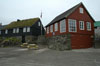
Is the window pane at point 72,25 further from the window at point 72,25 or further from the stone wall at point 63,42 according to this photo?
the stone wall at point 63,42

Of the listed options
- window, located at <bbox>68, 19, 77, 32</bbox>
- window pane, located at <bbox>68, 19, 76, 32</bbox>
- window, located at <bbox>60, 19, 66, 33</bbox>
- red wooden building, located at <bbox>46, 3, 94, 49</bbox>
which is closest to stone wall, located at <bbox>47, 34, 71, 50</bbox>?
red wooden building, located at <bbox>46, 3, 94, 49</bbox>

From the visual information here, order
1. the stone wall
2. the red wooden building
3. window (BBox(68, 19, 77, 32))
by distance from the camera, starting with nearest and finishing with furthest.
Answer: the stone wall < the red wooden building < window (BBox(68, 19, 77, 32))

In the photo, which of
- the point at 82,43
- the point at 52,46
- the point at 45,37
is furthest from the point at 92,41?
the point at 45,37

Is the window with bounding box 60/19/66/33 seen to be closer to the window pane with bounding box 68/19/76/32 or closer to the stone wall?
the window pane with bounding box 68/19/76/32

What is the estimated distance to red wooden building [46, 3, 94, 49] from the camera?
715 inches

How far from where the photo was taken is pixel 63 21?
1927 centimetres

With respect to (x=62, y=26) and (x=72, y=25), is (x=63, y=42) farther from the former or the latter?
(x=72, y=25)

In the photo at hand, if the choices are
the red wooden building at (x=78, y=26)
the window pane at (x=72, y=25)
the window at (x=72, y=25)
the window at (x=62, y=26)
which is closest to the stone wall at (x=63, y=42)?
the red wooden building at (x=78, y=26)

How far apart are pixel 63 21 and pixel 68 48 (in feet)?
18.6

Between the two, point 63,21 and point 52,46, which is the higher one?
point 63,21

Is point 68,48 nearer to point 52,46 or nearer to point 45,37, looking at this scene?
point 52,46

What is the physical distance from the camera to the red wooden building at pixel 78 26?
18.2 m

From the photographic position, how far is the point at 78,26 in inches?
757

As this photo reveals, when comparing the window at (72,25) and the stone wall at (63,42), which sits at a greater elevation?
the window at (72,25)
